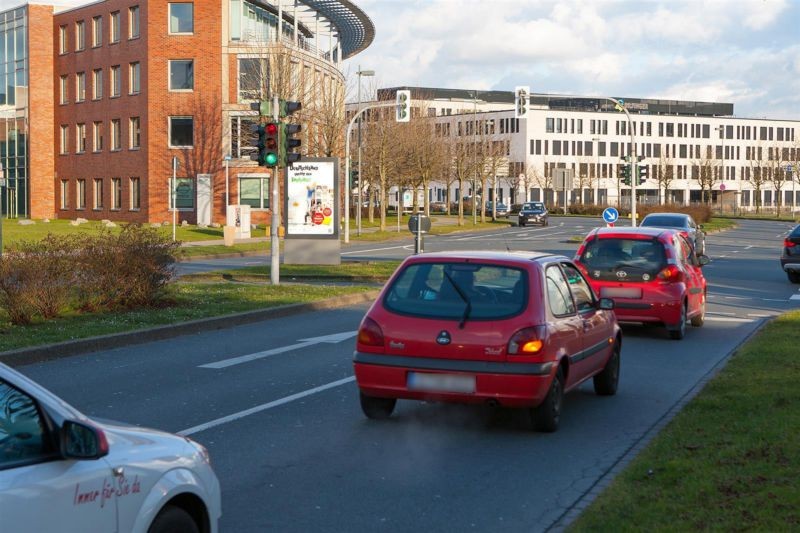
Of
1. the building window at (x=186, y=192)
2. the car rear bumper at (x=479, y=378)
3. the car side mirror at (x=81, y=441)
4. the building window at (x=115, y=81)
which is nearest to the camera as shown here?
the car side mirror at (x=81, y=441)

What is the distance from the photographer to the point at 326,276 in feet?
85.7

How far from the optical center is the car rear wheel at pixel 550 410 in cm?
861

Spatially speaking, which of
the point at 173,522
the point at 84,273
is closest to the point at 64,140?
the point at 84,273

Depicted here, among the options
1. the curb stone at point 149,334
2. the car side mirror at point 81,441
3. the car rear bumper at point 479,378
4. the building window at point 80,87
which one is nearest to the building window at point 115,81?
Answer: the building window at point 80,87

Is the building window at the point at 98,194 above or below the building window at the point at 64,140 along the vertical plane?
below

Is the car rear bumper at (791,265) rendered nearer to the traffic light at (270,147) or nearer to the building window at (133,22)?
the traffic light at (270,147)

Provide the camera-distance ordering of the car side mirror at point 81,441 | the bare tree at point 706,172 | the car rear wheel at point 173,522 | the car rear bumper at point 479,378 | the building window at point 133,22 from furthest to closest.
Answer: the bare tree at point 706,172 → the building window at point 133,22 → the car rear bumper at point 479,378 → the car rear wheel at point 173,522 → the car side mirror at point 81,441

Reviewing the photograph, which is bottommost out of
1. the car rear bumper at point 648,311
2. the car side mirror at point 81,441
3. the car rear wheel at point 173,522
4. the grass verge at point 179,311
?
the grass verge at point 179,311

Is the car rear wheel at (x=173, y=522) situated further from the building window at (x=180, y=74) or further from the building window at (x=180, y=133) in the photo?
the building window at (x=180, y=74)

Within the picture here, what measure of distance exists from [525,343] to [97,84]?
6100cm

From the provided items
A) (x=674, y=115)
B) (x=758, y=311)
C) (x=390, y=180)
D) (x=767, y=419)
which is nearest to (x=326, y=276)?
(x=758, y=311)

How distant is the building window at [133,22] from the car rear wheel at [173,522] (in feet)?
197

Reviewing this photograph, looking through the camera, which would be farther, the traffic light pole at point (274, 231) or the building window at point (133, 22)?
the building window at point (133, 22)

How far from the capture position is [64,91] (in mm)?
68375
